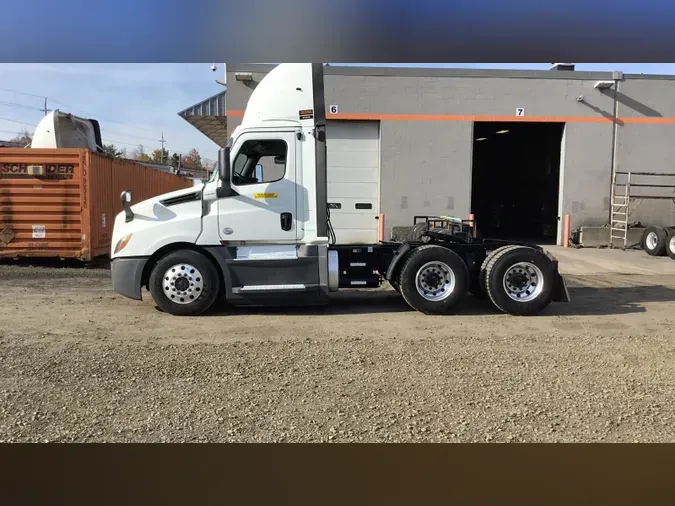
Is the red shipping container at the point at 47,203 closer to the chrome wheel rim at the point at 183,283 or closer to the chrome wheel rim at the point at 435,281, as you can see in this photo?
the chrome wheel rim at the point at 183,283

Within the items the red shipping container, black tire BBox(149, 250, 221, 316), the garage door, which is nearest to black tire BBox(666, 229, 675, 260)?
the garage door

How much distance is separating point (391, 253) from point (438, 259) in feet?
2.42

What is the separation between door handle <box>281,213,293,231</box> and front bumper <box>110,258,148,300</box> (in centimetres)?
196

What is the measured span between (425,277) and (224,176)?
316cm

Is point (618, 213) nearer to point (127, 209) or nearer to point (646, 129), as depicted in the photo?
point (646, 129)

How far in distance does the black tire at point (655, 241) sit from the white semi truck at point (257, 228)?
9937 mm

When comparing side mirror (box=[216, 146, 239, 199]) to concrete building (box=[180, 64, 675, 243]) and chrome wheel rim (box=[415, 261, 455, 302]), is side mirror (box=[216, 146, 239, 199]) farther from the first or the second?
concrete building (box=[180, 64, 675, 243])

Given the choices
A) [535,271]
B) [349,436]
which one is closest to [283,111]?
[535,271]

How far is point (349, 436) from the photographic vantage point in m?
3.72

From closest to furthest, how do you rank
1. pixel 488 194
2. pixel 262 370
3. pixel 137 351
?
1. pixel 262 370
2. pixel 137 351
3. pixel 488 194

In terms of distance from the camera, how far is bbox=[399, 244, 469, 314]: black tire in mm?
7691

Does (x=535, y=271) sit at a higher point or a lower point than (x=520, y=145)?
lower

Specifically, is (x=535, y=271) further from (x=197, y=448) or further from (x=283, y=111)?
(x=197, y=448)

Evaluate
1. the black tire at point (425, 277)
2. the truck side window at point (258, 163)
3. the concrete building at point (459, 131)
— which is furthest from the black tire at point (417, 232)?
the concrete building at point (459, 131)
